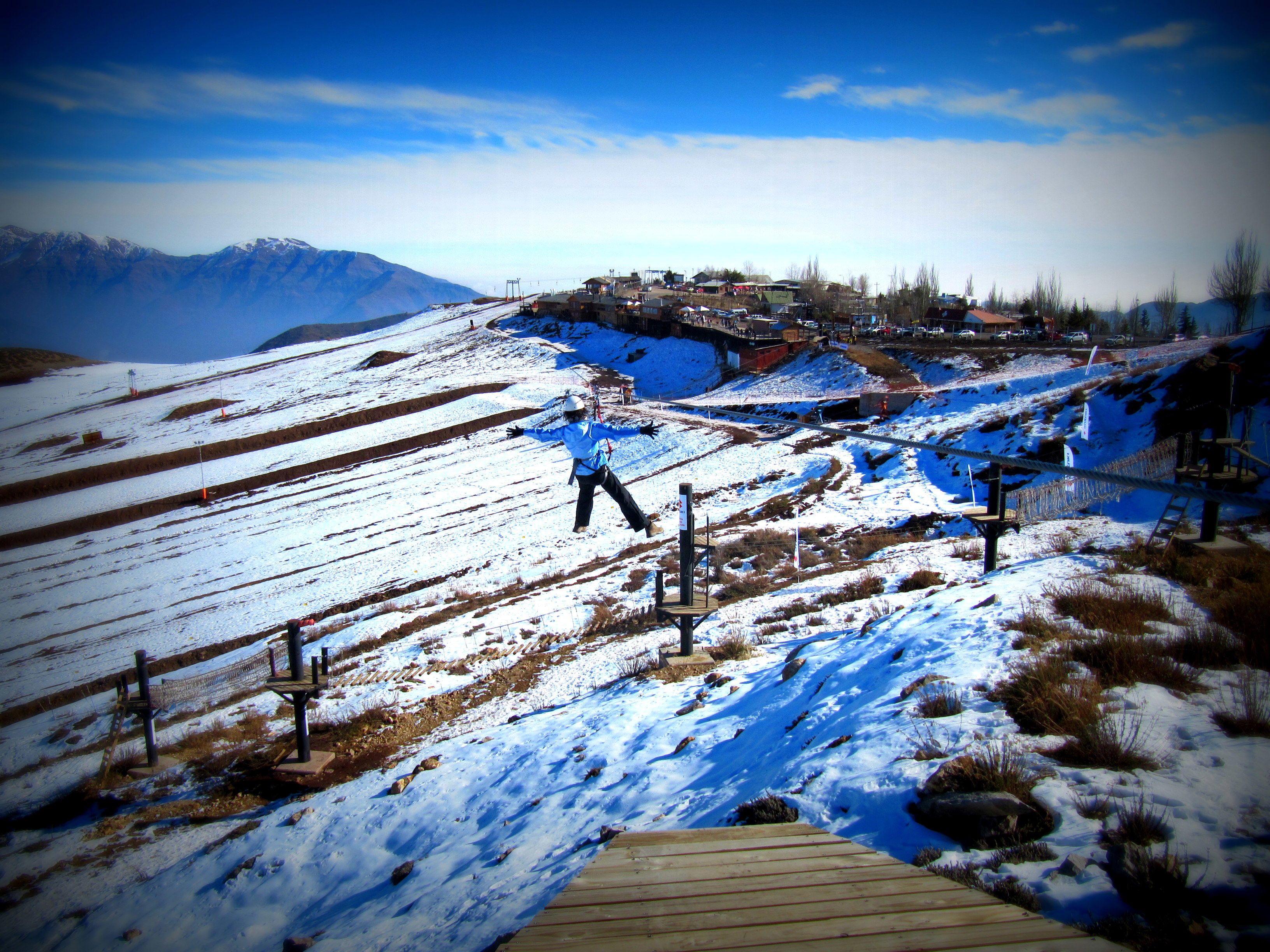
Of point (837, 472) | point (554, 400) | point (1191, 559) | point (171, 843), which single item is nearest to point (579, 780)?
point (171, 843)

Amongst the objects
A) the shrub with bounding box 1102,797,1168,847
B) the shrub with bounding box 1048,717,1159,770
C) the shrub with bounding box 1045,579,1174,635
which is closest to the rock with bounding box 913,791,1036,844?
the shrub with bounding box 1102,797,1168,847

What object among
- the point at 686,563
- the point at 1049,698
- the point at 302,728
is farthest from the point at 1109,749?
the point at 302,728

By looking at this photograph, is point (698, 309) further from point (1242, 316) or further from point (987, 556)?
point (987, 556)

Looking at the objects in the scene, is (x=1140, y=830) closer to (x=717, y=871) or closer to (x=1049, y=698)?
(x=1049, y=698)

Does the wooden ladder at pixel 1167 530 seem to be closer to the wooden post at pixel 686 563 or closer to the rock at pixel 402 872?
the wooden post at pixel 686 563

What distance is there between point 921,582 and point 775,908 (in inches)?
479

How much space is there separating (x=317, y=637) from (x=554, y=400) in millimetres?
30410

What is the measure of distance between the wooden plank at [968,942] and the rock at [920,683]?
388 centimetres

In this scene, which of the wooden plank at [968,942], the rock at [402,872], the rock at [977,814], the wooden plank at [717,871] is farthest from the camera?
the rock at [402,872]

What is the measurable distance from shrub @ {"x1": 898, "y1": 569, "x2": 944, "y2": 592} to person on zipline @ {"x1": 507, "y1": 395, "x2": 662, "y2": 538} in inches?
268

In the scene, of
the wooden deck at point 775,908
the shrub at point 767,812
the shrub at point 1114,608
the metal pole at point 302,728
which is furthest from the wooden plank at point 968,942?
the metal pole at point 302,728

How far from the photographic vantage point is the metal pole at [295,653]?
468 inches

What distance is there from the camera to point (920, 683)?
676cm

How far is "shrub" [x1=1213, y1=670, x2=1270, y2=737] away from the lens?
469cm
